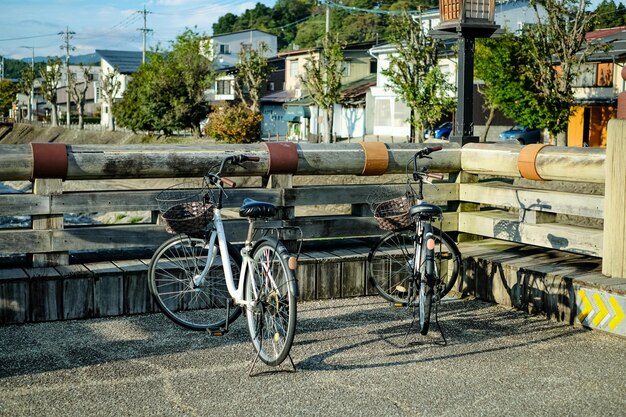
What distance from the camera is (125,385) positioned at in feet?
16.9

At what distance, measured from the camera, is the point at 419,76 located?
139 ft

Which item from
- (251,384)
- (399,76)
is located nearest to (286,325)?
(251,384)

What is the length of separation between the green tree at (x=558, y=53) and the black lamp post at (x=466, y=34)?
2834 centimetres

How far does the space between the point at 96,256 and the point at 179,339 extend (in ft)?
4.90

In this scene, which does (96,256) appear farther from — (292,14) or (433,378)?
(292,14)

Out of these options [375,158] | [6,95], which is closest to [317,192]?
[375,158]

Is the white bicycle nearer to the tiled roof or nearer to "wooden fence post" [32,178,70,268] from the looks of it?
"wooden fence post" [32,178,70,268]

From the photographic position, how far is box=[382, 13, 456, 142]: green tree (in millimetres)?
40844

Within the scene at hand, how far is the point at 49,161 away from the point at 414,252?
2902mm

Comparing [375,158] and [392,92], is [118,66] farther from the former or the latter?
[375,158]

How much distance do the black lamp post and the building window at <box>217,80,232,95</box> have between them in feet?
227

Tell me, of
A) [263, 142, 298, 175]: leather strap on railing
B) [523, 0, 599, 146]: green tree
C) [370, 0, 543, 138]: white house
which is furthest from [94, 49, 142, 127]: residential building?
[263, 142, 298, 175]: leather strap on railing

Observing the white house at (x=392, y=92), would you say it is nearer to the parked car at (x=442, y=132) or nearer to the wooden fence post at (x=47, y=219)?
the parked car at (x=442, y=132)

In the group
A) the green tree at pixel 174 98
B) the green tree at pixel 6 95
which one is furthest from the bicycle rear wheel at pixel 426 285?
the green tree at pixel 6 95
